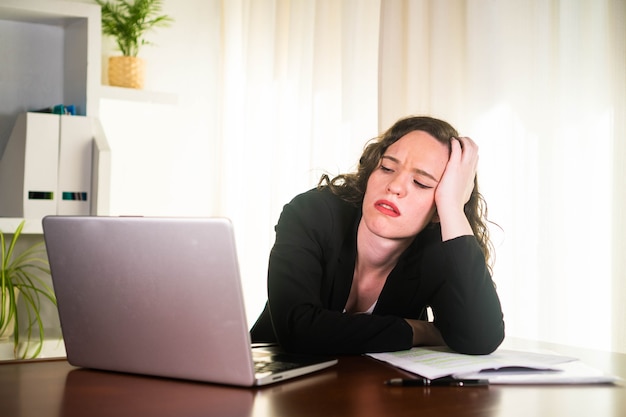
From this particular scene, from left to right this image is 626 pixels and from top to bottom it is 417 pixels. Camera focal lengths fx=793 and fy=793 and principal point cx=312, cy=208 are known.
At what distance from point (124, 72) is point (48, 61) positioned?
0.41 meters

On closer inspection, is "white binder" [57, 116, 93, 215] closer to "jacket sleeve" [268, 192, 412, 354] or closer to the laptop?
"jacket sleeve" [268, 192, 412, 354]

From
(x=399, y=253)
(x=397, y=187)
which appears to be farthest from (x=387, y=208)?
(x=399, y=253)

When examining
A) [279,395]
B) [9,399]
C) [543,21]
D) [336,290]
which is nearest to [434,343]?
[336,290]

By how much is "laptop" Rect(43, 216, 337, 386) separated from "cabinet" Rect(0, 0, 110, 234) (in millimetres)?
1732

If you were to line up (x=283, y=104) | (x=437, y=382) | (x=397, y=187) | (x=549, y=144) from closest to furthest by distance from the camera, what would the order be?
(x=437, y=382) < (x=397, y=187) < (x=549, y=144) < (x=283, y=104)

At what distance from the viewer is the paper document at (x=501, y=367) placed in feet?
3.54

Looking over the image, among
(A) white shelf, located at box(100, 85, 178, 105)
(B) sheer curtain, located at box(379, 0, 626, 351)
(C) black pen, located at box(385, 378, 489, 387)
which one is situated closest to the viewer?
(C) black pen, located at box(385, 378, 489, 387)

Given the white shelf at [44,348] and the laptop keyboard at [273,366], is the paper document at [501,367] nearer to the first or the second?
the laptop keyboard at [273,366]

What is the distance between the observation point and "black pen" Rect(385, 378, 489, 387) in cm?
102

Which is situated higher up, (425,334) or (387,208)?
(387,208)

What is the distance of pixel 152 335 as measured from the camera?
1015 millimetres

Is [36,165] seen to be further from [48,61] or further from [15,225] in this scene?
[48,61]

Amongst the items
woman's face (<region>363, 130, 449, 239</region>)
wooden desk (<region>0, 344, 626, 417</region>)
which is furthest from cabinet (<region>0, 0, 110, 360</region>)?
wooden desk (<region>0, 344, 626, 417</region>)

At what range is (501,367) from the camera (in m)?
1.15
